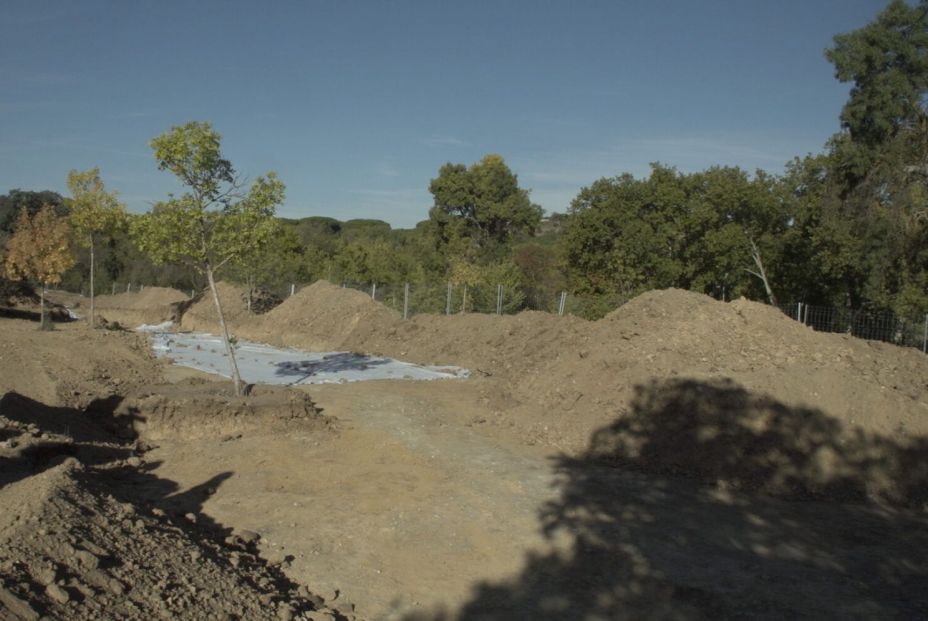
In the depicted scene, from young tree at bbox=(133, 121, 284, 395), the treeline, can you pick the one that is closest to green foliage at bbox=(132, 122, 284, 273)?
young tree at bbox=(133, 121, 284, 395)

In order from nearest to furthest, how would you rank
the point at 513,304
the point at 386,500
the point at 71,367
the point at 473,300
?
the point at 386,500
the point at 71,367
the point at 513,304
the point at 473,300

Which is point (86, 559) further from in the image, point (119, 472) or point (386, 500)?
point (119, 472)

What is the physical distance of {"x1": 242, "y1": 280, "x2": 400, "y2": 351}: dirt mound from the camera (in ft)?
67.7

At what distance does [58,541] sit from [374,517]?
3.16m

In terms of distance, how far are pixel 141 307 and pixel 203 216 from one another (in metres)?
27.5

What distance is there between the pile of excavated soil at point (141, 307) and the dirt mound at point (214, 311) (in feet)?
4.17

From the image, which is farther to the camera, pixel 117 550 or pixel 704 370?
pixel 704 370

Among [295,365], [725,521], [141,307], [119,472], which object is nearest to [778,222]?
[295,365]

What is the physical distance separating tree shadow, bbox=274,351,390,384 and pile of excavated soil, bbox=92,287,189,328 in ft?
48.6

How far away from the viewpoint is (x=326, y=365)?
53.6 ft

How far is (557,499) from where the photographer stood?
770 centimetres

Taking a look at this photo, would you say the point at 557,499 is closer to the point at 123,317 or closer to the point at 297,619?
the point at 297,619

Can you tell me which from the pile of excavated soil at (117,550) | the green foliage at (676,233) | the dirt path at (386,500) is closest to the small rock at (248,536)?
the pile of excavated soil at (117,550)

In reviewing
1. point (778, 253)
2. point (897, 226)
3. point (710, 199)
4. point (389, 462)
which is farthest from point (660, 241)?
point (389, 462)
